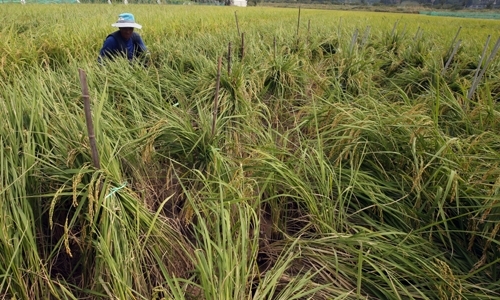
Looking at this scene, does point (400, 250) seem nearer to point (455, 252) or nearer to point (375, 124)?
point (455, 252)

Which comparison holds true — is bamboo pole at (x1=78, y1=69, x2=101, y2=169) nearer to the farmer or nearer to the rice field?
the rice field

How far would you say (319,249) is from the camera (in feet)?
4.25

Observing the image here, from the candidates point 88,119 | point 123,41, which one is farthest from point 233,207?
point 123,41

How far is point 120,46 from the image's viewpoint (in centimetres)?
328

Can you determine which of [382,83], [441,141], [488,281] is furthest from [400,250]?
[382,83]

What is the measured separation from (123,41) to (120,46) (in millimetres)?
87

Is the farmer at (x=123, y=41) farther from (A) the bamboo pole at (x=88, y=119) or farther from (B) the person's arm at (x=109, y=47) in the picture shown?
(A) the bamboo pole at (x=88, y=119)

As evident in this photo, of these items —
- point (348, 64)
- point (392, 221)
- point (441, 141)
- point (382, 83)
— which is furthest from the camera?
point (382, 83)

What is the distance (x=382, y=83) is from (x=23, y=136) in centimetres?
380

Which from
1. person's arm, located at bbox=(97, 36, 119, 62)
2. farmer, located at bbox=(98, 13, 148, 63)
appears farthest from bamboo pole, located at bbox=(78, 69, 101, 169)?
person's arm, located at bbox=(97, 36, 119, 62)

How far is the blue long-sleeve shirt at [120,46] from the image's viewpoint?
3172mm

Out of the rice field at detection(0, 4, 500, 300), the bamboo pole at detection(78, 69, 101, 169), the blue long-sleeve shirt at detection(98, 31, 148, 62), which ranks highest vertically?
the blue long-sleeve shirt at detection(98, 31, 148, 62)

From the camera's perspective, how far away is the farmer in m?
3.12

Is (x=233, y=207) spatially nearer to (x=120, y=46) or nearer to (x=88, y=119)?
(x=88, y=119)
